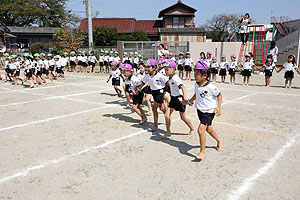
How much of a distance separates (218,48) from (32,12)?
43.1 metres

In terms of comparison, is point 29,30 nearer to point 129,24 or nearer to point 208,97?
point 129,24

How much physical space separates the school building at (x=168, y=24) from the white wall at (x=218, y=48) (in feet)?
58.8

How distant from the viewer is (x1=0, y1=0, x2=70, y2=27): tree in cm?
4947

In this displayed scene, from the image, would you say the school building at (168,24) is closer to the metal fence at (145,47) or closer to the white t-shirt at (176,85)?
the metal fence at (145,47)

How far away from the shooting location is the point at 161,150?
17.0 feet

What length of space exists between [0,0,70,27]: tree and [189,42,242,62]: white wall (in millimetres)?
39115

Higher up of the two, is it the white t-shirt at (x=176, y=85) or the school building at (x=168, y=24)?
the school building at (x=168, y=24)

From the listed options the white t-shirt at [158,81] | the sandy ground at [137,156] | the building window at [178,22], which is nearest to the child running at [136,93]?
the sandy ground at [137,156]

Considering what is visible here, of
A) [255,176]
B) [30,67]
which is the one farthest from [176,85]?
[30,67]

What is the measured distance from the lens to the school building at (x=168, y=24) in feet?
134

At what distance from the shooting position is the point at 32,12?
1998 inches

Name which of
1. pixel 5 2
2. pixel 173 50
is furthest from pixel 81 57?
pixel 5 2

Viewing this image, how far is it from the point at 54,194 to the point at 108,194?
31.1 inches

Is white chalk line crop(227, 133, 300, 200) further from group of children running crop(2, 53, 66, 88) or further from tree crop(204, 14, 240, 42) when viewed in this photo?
tree crop(204, 14, 240, 42)
